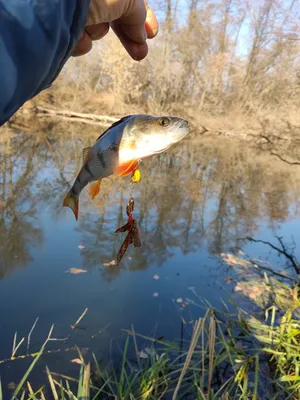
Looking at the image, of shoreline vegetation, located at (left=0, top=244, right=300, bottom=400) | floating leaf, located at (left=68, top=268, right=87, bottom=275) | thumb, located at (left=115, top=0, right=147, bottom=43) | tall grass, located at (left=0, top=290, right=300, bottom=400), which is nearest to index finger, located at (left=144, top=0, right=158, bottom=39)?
thumb, located at (left=115, top=0, right=147, bottom=43)

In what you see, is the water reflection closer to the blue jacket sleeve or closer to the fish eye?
the fish eye

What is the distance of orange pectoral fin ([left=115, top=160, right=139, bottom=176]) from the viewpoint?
1533 mm

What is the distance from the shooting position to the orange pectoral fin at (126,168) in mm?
1533

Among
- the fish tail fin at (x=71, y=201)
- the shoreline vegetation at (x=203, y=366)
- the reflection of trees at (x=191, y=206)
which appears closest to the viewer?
the fish tail fin at (x=71, y=201)

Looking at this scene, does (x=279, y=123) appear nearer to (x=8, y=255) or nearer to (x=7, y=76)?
(x=8, y=255)

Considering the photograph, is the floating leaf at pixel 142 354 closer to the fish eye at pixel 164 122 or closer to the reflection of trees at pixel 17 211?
the reflection of trees at pixel 17 211

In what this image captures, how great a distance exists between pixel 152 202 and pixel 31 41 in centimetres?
942

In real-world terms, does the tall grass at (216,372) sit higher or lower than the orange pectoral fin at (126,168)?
lower

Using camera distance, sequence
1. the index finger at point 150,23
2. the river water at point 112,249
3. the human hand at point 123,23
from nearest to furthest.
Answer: the human hand at point 123,23 < the index finger at point 150,23 < the river water at point 112,249

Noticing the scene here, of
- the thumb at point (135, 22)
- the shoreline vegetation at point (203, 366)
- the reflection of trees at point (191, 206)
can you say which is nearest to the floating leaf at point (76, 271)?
the reflection of trees at point (191, 206)

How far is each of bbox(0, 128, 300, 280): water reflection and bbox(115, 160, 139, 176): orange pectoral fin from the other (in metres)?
4.98

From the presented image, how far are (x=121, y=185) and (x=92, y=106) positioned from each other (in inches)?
804

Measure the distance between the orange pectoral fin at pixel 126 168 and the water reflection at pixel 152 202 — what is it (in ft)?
16.3

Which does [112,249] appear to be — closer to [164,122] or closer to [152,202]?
[152,202]
